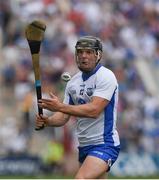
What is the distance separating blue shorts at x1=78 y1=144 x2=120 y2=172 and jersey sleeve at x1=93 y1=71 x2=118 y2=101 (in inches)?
21.2

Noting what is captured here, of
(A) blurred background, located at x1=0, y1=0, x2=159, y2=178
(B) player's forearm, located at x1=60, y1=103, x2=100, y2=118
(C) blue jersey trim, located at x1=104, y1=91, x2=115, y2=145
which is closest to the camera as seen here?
(B) player's forearm, located at x1=60, y1=103, x2=100, y2=118

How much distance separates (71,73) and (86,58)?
8621 mm

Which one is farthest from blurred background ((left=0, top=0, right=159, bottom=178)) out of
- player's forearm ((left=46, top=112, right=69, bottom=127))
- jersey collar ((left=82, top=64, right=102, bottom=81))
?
jersey collar ((left=82, top=64, right=102, bottom=81))

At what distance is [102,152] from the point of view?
8.75 m

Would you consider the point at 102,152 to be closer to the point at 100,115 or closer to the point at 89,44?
the point at 100,115

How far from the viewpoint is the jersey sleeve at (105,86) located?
8664 millimetres

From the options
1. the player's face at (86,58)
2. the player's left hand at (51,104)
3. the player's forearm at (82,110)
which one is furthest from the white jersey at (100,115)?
the player's left hand at (51,104)

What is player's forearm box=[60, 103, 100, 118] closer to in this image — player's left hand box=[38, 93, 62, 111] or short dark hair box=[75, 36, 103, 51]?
A: player's left hand box=[38, 93, 62, 111]

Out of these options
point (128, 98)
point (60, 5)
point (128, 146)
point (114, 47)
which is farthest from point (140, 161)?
point (60, 5)

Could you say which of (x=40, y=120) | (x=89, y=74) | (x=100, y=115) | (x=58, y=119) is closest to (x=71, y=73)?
(x=58, y=119)

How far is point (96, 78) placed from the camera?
8.81 m

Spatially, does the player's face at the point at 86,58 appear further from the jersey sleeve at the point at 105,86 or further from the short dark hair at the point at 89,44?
the jersey sleeve at the point at 105,86

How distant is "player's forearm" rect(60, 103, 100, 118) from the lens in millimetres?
8367

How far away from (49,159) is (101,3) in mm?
4874
